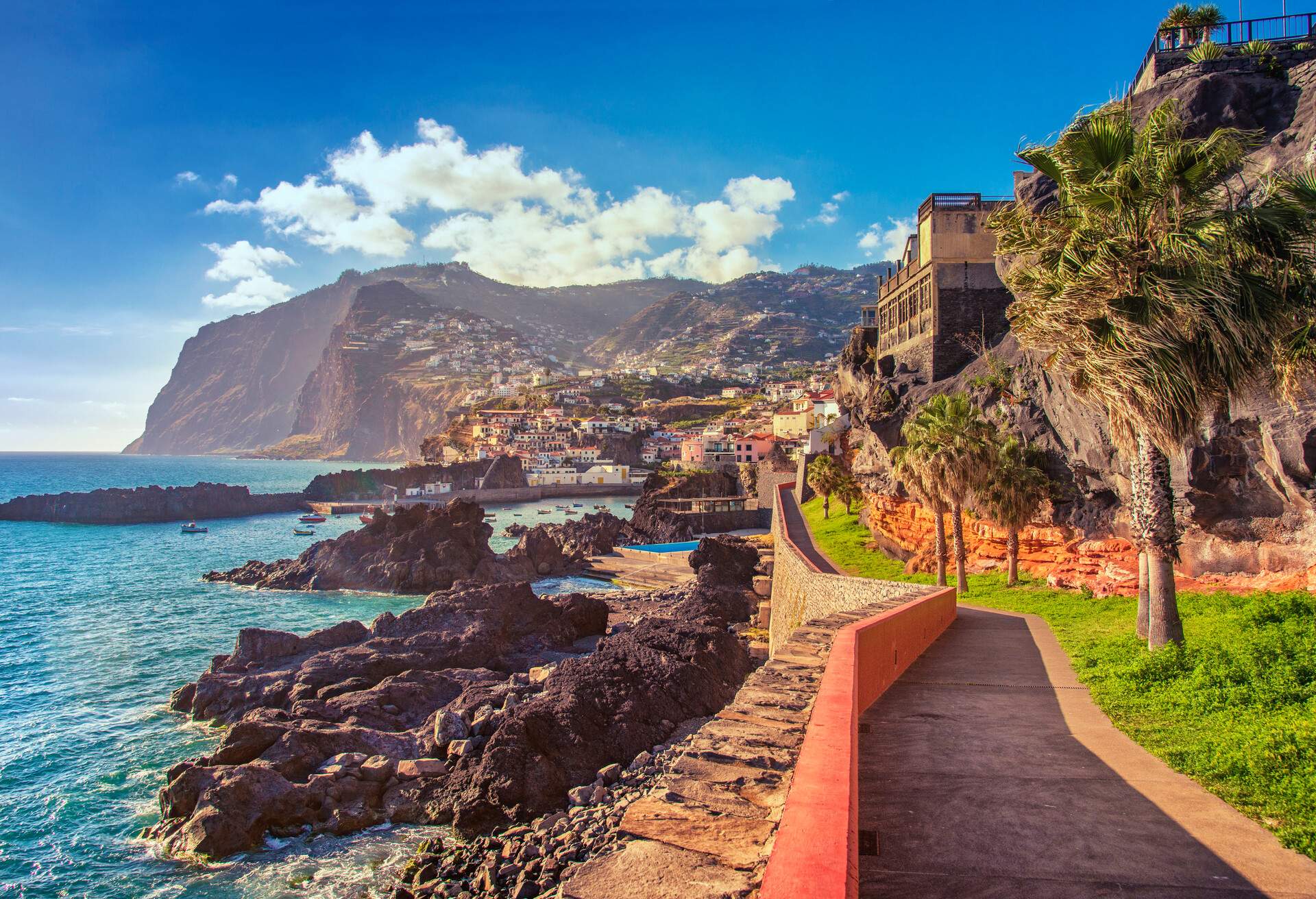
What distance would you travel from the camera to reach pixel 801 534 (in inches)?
1563

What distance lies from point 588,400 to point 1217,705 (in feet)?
581

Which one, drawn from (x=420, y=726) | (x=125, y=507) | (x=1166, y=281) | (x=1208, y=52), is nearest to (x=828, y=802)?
(x=1166, y=281)

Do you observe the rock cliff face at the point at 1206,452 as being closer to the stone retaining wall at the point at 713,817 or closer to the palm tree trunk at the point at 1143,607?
the palm tree trunk at the point at 1143,607

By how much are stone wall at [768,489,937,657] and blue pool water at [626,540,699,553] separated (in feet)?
77.1

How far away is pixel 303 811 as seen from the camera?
570 inches

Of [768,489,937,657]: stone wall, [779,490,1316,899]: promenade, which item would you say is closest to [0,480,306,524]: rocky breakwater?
[768,489,937,657]: stone wall

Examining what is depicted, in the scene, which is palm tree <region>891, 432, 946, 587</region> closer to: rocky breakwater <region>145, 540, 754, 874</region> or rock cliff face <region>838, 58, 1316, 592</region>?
rock cliff face <region>838, 58, 1316, 592</region>

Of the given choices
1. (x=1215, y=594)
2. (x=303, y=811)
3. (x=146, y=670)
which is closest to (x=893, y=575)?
(x=1215, y=594)

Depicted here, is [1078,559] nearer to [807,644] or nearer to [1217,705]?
[1217,705]

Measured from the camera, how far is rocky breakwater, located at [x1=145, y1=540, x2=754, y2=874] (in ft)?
45.7

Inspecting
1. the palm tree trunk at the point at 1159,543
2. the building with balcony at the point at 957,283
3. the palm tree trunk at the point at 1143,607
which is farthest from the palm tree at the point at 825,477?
the palm tree trunk at the point at 1159,543

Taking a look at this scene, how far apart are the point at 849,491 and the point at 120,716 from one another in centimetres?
3452

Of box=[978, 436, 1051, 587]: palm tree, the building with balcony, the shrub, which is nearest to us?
the shrub

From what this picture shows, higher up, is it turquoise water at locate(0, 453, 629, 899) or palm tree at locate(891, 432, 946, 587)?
palm tree at locate(891, 432, 946, 587)
